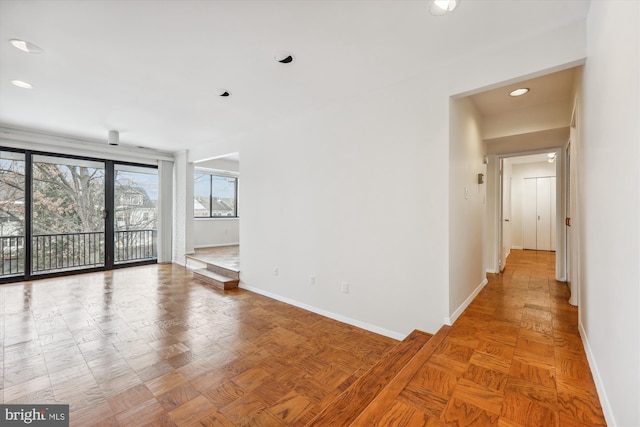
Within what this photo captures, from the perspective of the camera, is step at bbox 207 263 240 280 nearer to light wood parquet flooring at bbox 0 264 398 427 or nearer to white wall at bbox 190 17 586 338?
light wood parquet flooring at bbox 0 264 398 427

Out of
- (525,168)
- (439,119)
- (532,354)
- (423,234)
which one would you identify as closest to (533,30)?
(439,119)

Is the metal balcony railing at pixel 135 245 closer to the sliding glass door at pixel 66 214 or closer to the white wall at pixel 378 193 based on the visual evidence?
the sliding glass door at pixel 66 214

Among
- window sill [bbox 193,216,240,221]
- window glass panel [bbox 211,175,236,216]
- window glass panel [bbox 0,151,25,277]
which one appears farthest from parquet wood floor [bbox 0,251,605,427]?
window glass panel [bbox 211,175,236,216]

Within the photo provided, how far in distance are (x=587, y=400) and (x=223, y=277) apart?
178 inches

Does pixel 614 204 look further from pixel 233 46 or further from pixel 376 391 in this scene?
pixel 233 46

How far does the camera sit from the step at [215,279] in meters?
4.44

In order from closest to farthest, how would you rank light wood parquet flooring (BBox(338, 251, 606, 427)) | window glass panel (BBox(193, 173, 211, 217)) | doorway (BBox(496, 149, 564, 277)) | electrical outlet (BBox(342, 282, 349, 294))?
light wood parquet flooring (BBox(338, 251, 606, 427)) → electrical outlet (BBox(342, 282, 349, 294)) → doorway (BBox(496, 149, 564, 277)) → window glass panel (BBox(193, 173, 211, 217))

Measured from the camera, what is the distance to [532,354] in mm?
1953

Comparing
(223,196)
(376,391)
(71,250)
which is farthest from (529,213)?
(71,250)

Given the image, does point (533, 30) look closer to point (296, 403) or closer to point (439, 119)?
point (439, 119)

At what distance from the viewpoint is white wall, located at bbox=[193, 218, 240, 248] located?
7.46m

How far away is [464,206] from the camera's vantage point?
9.21ft

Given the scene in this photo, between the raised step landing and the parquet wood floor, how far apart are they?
1cm

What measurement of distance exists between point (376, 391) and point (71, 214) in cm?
619
